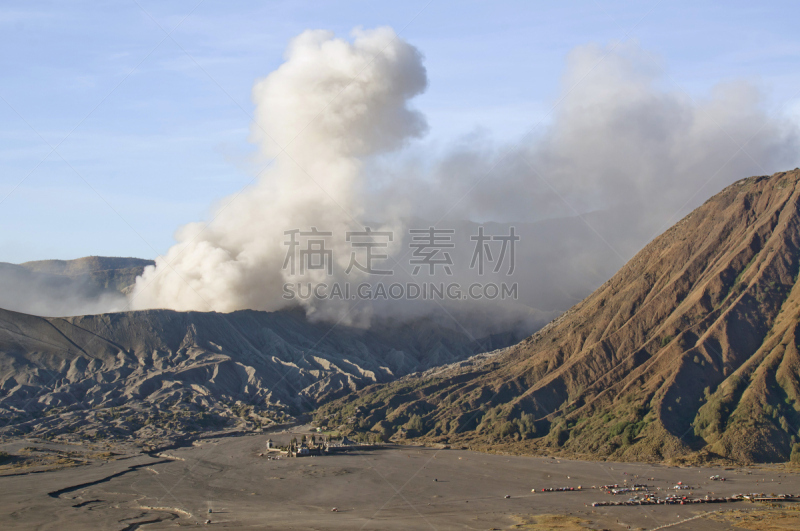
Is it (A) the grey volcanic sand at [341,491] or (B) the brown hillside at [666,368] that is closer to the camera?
(A) the grey volcanic sand at [341,491]

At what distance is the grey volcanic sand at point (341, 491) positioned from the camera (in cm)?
7069

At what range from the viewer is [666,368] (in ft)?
391

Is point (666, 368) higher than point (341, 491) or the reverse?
higher

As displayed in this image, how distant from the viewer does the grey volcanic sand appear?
2783 inches

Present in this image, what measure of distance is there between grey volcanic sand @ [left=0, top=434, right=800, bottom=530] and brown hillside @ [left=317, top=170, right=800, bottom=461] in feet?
32.5

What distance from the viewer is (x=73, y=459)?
107 meters

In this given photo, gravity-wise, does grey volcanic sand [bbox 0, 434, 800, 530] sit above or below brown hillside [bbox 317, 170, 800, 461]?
below

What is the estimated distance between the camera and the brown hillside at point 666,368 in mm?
106938

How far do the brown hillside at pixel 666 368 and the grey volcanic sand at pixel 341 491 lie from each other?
9917 mm

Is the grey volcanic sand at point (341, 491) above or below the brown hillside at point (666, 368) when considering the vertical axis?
below

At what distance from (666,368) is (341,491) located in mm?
59510

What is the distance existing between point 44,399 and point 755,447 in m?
123

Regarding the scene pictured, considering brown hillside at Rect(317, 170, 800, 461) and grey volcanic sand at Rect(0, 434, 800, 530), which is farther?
brown hillside at Rect(317, 170, 800, 461)

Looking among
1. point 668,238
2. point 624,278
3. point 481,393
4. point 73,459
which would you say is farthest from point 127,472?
point 668,238
